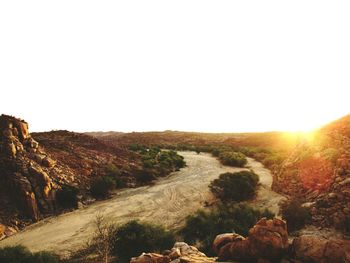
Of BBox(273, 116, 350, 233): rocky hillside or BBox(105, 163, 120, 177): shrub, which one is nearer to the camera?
BBox(273, 116, 350, 233): rocky hillside

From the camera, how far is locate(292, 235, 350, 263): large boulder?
1008cm

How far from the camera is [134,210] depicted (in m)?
22.4

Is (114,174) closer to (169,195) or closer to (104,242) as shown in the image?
(169,195)

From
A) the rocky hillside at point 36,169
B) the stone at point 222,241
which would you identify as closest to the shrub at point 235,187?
the rocky hillside at point 36,169

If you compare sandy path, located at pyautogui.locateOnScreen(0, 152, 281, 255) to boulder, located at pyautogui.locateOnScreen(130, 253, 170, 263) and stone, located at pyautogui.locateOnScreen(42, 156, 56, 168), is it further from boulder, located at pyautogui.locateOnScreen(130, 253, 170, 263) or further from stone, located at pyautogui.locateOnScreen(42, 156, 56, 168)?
boulder, located at pyautogui.locateOnScreen(130, 253, 170, 263)

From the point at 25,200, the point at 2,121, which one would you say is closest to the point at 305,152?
the point at 25,200

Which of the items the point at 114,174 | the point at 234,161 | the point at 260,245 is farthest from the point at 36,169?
the point at 234,161

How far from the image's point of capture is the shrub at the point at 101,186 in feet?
86.2

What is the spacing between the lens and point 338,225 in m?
15.4

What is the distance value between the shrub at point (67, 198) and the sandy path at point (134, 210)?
968 mm

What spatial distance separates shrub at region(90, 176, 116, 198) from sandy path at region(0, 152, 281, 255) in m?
0.91

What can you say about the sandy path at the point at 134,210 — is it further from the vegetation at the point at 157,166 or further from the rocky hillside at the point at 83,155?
the rocky hillside at the point at 83,155

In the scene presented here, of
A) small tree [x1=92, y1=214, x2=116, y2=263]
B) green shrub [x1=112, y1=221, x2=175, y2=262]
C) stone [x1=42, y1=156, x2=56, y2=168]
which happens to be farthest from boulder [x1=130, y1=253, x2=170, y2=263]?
stone [x1=42, y1=156, x2=56, y2=168]

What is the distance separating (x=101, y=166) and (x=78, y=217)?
9.66m
